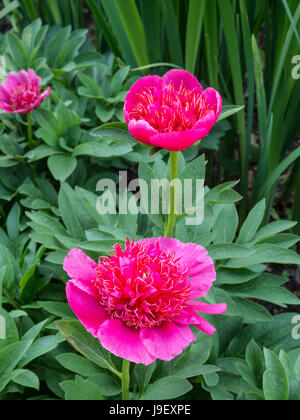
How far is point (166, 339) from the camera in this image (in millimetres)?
675

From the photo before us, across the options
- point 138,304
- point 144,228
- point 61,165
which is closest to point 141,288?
point 138,304

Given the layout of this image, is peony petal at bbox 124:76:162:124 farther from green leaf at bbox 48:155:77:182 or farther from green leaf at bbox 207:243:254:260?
green leaf at bbox 48:155:77:182

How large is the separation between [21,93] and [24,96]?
23mm

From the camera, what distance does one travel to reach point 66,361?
872 mm

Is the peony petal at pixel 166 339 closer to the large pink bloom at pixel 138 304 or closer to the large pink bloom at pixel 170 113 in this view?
the large pink bloom at pixel 138 304

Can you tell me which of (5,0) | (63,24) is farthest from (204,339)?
(5,0)

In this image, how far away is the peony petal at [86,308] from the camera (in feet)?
2.18

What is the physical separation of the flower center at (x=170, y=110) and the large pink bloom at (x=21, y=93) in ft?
1.73

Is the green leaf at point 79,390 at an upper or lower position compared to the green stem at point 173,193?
lower

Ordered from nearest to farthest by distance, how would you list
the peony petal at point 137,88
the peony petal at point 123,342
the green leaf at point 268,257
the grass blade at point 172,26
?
the peony petal at point 123,342
the peony petal at point 137,88
the green leaf at point 268,257
the grass blade at point 172,26

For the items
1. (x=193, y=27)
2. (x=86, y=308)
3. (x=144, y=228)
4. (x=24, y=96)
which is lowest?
(x=144, y=228)

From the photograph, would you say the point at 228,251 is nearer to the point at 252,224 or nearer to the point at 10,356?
the point at 252,224

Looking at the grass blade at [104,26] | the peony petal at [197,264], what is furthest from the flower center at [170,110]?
the grass blade at [104,26]

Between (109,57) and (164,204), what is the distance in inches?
36.5
